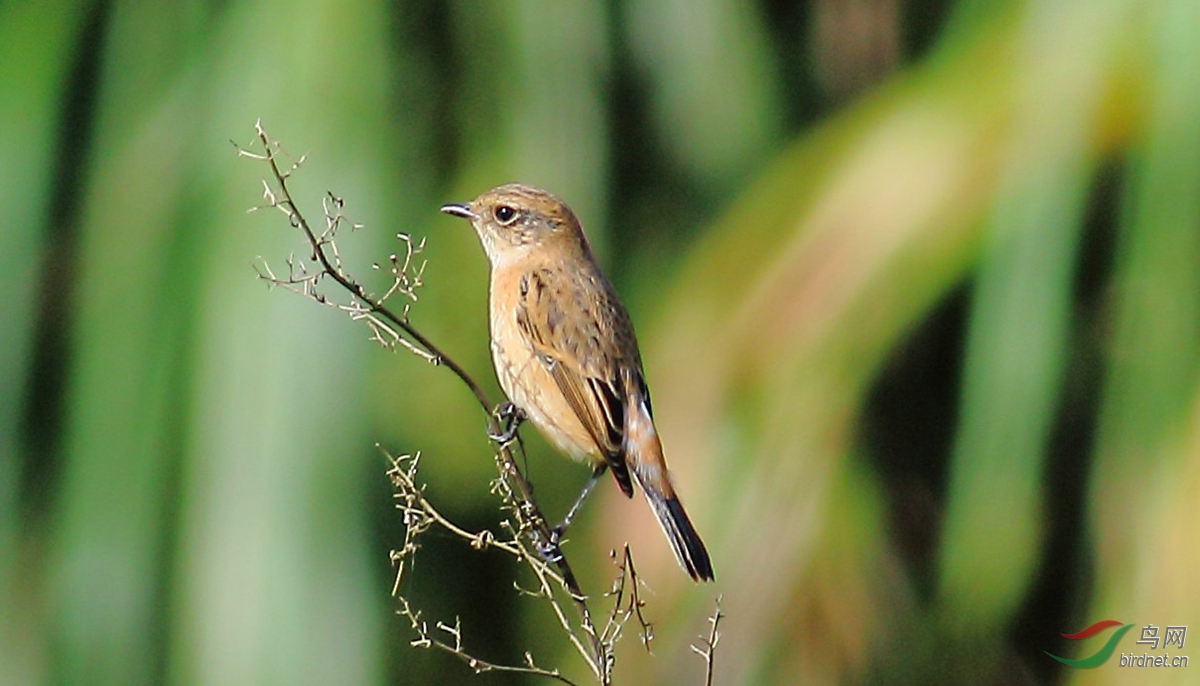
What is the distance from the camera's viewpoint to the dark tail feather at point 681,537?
1787 millimetres

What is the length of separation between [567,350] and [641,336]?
0.70 metres

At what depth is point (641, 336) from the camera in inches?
106

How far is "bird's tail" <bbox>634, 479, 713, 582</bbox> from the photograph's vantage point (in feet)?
5.87

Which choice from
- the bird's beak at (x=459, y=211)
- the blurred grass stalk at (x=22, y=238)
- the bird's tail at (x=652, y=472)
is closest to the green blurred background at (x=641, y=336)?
the blurred grass stalk at (x=22, y=238)

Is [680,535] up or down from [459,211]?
down

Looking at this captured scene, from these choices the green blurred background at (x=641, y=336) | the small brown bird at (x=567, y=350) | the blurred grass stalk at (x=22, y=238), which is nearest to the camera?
the small brown bird at (x=567, y=350)

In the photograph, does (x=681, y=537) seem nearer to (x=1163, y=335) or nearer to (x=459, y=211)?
(x=459, y=211)

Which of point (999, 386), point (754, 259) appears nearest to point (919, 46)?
point (754, 259)

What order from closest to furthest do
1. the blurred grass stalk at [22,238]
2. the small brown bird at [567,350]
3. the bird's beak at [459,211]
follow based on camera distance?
the small brown bird at [567,350]
the bird's beak at [459,211]
the blurred grass stalk at [22,238]

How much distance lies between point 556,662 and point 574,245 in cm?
101

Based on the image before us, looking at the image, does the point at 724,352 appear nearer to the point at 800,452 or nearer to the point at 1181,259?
the point at 800,452

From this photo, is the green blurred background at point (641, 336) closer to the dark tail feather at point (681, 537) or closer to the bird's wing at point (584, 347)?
the bird's wing at point (584, 347)

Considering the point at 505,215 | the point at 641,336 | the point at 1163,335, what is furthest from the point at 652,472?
the point at 1163,335

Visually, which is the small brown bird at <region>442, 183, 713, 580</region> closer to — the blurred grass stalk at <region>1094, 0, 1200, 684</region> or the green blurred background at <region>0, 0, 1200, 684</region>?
the green blurred background at <region>0, 0, 1200, 684</region>
